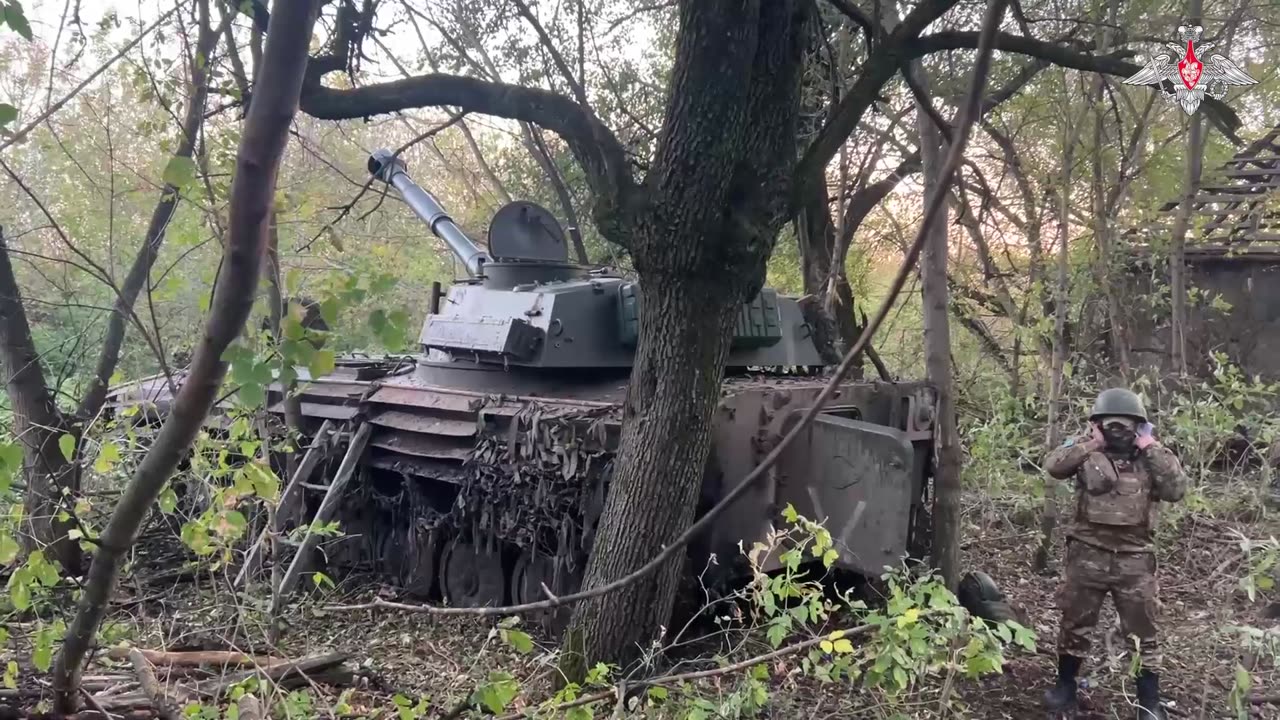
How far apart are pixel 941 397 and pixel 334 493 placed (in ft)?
12.5

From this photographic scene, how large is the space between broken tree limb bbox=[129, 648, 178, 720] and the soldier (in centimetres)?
368

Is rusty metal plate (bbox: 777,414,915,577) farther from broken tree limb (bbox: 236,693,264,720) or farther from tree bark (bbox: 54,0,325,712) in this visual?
tree bark (bbox: 54,0,325,712)

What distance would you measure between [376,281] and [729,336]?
2334 mm

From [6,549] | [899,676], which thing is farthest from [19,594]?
[899,676]

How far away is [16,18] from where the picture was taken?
65.2 inches

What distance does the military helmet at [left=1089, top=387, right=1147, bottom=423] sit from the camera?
14.5ft

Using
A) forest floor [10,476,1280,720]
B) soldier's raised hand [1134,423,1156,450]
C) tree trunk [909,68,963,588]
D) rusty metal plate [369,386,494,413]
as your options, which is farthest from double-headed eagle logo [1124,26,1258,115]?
rusty metal plate [369,386,494,413]

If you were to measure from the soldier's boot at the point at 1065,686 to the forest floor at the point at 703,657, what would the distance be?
0.24 ft

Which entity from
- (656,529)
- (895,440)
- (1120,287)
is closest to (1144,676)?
(895,440)

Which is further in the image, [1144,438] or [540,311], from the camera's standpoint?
[540,311]

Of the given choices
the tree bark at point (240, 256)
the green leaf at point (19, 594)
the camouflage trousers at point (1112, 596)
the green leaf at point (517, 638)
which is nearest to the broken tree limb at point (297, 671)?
the green leaf at point (19, 594)

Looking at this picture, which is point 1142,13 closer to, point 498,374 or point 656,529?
point 498,374

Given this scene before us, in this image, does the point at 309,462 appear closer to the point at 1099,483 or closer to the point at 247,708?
the point at 247,708

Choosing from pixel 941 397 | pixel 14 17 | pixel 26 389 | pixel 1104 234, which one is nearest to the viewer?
pixel 14 17
